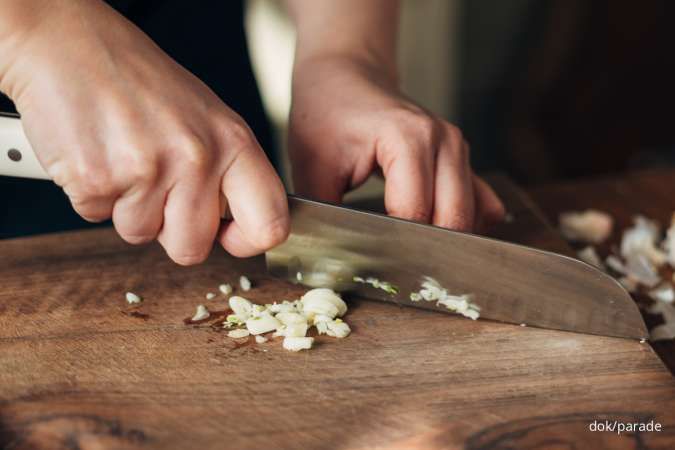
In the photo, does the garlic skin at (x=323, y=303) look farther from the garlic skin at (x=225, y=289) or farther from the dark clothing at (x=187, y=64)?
the dark clothing at (x=187, y=64)

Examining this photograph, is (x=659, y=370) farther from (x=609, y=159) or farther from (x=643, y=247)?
(x=609, y=159)

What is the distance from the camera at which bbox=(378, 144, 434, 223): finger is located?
100cm

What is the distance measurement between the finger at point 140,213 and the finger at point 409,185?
12.5 inches

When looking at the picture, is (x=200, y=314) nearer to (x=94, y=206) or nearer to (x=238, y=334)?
(x=238, y=334)

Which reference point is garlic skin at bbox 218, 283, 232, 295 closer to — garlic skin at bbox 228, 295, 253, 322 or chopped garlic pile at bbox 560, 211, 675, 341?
garlic skin at bbox 228, 295, 253, 322

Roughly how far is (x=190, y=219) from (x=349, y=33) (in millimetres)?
496

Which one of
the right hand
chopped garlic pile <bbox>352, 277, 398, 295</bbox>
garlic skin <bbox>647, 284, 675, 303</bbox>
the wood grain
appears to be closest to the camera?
the right hand

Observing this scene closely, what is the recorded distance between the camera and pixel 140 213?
2.74 ft

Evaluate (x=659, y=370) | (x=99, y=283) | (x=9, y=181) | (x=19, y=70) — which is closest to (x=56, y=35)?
(x=19, y=70)

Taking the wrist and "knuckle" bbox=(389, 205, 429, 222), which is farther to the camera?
the wrist

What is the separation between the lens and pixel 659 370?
88 centimetres

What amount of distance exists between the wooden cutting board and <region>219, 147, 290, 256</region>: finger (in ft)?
0.48

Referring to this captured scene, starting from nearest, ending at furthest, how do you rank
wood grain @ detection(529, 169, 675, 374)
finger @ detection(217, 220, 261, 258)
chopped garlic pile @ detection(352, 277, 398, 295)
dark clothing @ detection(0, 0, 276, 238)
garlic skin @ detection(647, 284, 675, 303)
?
1. finger @ detection(217, 220, 261, 258)
2. chopped garlic pile @ detection(352, 277, 398, 295)
3. garlic skin @ detection(647, 284, 675, 303)
4. dark clothing @ detection(0, 0, 276, 238)
5. wood grain @ detection(529, 169, 675, 374)

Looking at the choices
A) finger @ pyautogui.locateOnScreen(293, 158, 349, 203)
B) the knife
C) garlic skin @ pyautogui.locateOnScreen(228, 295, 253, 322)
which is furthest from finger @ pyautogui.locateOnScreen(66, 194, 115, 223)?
finger @ pyautogui.locateOnScreen(293, 158, 349, 203)
